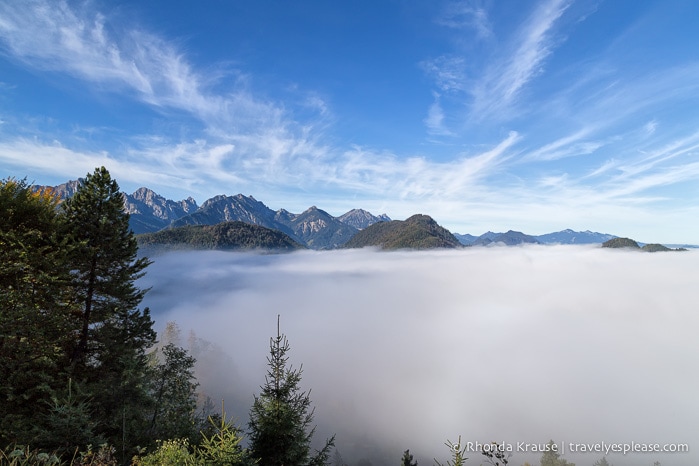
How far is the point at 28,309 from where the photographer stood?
684 inches

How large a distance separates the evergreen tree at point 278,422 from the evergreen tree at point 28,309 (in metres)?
11.5

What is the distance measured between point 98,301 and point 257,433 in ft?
53.3

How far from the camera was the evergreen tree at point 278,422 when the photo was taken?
1577cm

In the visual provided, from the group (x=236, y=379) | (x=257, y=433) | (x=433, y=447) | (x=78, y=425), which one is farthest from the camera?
(x=433, y=447)

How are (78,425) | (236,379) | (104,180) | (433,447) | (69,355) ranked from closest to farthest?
1. (78,425)
2. (69,355)
3. (104,180)
4. (236,379)
5. (433,447)

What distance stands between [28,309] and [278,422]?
52.8 feet

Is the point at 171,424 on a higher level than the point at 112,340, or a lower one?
lower

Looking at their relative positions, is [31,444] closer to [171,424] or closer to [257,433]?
[171,424]

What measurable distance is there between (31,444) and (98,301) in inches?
396

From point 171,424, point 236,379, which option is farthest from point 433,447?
point 171,424

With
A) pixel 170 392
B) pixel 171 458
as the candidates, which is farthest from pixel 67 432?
pixel 170 392

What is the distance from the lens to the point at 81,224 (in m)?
21.7

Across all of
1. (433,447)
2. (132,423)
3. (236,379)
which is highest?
(132,423)

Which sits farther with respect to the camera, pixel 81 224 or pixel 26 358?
pixel 81 224
